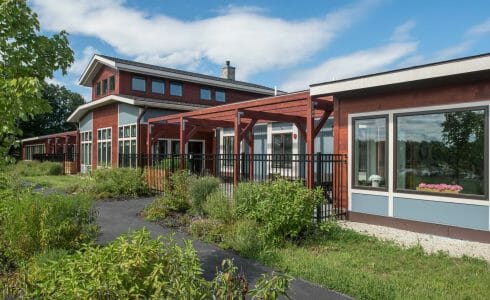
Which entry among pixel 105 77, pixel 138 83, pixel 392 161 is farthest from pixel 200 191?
pixel 105 77

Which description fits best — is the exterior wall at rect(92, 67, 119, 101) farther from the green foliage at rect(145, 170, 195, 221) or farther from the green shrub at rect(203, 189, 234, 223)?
the green shrub at rect(203, 189, 234, 223)

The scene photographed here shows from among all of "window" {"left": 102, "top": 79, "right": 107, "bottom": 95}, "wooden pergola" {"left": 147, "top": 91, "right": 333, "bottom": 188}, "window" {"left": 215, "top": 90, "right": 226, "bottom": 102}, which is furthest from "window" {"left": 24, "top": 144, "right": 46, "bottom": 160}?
"wooden pergola" {"left": 147, "top": 91, "right": 333, "bottom": 188}

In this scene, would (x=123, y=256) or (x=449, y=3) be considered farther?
(x=449, y=3)

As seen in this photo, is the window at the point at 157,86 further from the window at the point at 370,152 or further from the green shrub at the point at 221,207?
the window at the point at 370,152

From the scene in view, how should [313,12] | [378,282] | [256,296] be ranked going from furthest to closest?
1. [313,12]
2. [378,282]
3. [256,296]

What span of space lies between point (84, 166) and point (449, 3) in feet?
72.3

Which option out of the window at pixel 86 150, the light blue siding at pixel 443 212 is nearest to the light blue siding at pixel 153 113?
the window at pixel 86 150

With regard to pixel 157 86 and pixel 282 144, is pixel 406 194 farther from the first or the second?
pixel 157 86

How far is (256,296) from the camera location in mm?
2264

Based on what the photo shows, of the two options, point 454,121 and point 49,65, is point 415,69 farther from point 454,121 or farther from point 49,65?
point 49,65

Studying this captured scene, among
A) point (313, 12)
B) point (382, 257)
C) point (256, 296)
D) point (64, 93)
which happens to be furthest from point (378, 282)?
point (64, 93)

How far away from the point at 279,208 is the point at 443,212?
334 centimetres

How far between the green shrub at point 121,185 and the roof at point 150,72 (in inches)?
325

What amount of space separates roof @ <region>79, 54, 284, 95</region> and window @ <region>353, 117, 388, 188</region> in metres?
14.5
